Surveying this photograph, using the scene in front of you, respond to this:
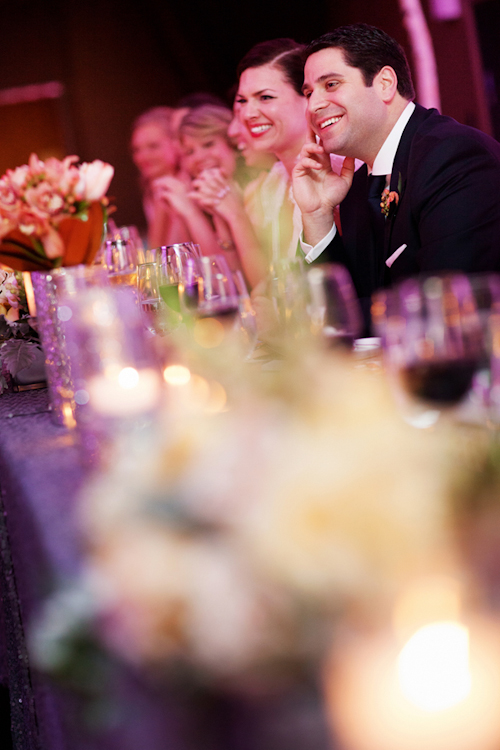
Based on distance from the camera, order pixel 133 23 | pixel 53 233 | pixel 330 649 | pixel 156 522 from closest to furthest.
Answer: pixel 330 649 → pixel 156 522 → pixel 53 233 → pixel 133 23

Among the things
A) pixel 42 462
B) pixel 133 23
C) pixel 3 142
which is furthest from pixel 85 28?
pixel 42 462

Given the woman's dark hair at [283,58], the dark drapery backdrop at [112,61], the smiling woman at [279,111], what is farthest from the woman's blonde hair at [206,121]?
the woman's dark hair at [283,58]

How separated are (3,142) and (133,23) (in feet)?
4.08

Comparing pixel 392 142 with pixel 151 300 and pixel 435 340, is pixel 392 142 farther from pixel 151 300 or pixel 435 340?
pixel 435 340

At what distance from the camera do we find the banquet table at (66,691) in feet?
1.38

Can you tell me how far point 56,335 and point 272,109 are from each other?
2277 millimetres

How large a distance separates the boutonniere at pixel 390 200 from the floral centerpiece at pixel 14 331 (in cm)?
108

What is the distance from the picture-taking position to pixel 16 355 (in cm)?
159

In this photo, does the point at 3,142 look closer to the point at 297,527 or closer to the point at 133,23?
the point at 133,23

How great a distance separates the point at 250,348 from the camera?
3.67 ft

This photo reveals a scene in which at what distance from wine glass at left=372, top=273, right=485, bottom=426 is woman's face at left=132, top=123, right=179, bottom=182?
4372 mm

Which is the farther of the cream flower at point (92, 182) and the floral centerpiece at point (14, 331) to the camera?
the floral centerpiece at point (14, 331)

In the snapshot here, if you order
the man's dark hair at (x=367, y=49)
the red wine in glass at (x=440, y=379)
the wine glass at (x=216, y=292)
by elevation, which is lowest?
the red wine in glass at (x=440, y=379)

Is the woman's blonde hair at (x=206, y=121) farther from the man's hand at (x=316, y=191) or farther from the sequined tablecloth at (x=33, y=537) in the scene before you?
the sequined tablecloth at (x=33, y=537)
